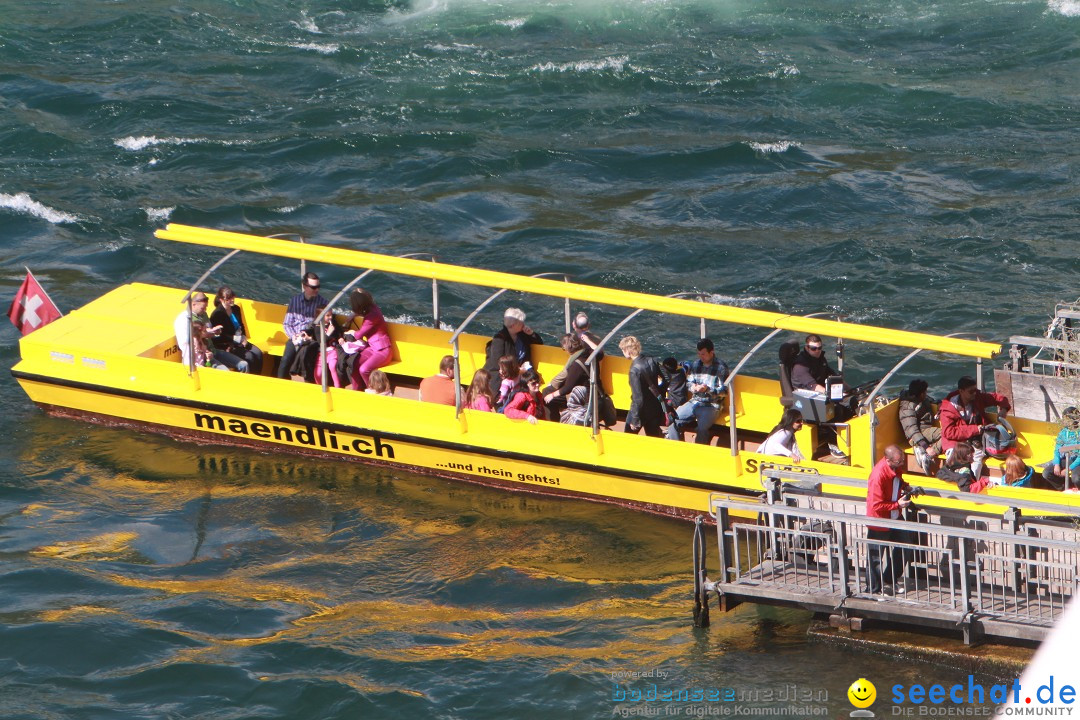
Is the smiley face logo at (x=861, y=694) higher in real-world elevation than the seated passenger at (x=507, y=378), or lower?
lower

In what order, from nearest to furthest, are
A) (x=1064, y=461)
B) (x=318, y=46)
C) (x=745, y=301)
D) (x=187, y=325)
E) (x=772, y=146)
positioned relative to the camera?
(x=1064, y=461) < (x=187, y=325) < (x=745, y=301) < (x=772, y=146) < (x=318, y=46)

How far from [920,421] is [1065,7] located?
2274 cm

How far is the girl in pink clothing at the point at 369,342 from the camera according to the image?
16.9m

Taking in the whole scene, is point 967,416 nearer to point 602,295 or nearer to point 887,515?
point 887,515

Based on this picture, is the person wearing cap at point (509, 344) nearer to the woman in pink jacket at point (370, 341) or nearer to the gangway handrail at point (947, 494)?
the woman in pink jacket at point (370, 341)

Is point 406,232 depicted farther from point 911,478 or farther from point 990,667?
point 990,667

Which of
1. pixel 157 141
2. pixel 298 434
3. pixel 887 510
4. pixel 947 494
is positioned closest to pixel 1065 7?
pixel 157 141

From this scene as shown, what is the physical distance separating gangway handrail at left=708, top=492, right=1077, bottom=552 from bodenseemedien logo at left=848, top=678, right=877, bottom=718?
1.34m

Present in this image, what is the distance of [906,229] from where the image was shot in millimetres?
23969

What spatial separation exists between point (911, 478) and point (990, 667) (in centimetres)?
215

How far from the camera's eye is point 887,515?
1244 cm

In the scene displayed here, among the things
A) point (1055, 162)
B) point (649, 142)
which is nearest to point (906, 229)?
point (1055, 162)

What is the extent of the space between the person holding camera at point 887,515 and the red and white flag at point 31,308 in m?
10.7

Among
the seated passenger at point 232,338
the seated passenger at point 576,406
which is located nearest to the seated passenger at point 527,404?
the seated passenger at point 576,406
